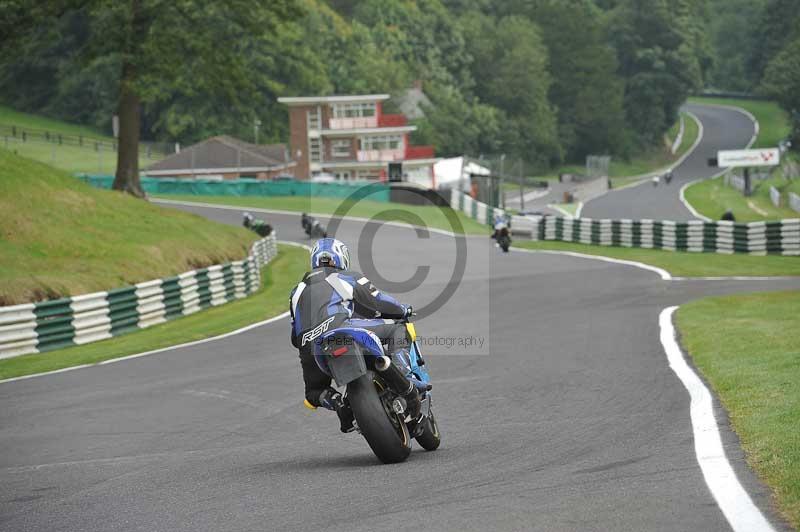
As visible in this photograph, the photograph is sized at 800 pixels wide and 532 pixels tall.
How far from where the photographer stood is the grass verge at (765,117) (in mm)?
133625

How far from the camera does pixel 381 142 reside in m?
96.1

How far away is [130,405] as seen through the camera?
501 inches

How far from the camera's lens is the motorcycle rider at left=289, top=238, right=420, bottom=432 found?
8.98 meters

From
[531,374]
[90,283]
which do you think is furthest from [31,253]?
[531,374]

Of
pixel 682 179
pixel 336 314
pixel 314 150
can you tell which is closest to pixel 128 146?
pixel 336 314

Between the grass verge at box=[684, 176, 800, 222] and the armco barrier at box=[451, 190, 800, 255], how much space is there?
13032mm

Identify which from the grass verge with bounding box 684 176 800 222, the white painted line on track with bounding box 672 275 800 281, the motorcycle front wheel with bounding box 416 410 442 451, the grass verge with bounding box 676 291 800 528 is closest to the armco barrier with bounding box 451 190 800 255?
the white painted line on track with bounding box 672 275 800 281

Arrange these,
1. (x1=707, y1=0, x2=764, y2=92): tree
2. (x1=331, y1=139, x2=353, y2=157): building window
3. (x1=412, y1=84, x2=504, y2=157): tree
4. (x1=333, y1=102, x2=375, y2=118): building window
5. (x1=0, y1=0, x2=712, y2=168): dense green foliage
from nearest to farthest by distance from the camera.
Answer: (x1=331, y1=139, x2=353, y2=157): building window, (x1=333, y1=102, x2=375, y2=118): building window, (x1=0, y1=0, x2=712, y2=168): dense green foliage, (x1=412, y1=84, x2=504, y2=157): tree, (x1=707, y1=0, x2=764, y2=92): tree

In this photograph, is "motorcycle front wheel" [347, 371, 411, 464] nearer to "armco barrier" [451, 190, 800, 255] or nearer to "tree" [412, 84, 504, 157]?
"armco barrier" [451, 190, 800, 255]

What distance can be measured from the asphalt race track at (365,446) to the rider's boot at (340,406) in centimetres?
27

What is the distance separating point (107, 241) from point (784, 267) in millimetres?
17490

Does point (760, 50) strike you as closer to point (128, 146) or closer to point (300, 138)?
point (300, 138)

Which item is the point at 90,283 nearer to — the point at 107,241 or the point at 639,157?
the point at 107,241

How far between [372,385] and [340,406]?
59cm
